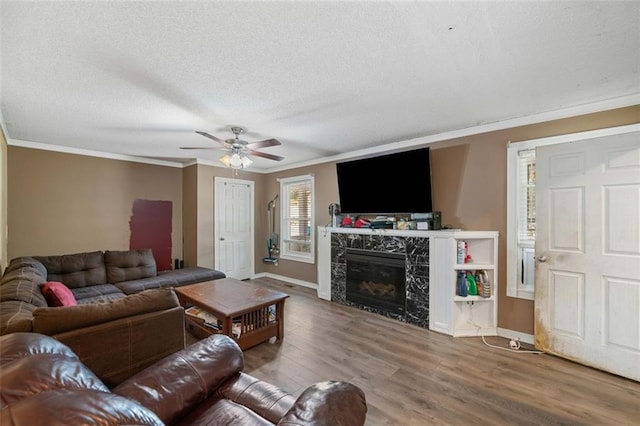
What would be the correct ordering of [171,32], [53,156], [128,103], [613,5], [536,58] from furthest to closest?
[53,156], [128,103], [536,58], [171,32], [613,5]

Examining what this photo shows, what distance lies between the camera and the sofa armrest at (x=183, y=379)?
1.25 meters

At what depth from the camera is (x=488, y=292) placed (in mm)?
3098

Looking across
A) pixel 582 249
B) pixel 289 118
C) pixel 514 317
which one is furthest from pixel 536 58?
pixel 514 317

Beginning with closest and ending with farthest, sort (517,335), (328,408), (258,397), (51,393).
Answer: (51,393), (328,408), (258,397), (517,335)

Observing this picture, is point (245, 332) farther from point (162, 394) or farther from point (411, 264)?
point (411, 264)

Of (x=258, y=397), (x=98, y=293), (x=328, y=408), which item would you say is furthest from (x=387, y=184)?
(x=98, y=293)

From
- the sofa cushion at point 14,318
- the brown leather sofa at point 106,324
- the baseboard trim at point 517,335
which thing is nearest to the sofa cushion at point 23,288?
the brown leather sofa at point 106,324

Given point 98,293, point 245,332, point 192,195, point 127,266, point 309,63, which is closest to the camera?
point 309,63

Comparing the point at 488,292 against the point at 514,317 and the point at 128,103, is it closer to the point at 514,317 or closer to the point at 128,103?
the point at 514,317

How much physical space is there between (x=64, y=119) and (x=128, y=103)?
1.11 metres

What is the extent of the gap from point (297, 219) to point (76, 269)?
3.49 m

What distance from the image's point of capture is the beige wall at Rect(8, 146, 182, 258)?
3777mm

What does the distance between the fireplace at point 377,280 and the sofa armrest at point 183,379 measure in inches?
99.1

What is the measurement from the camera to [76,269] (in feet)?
11.9
